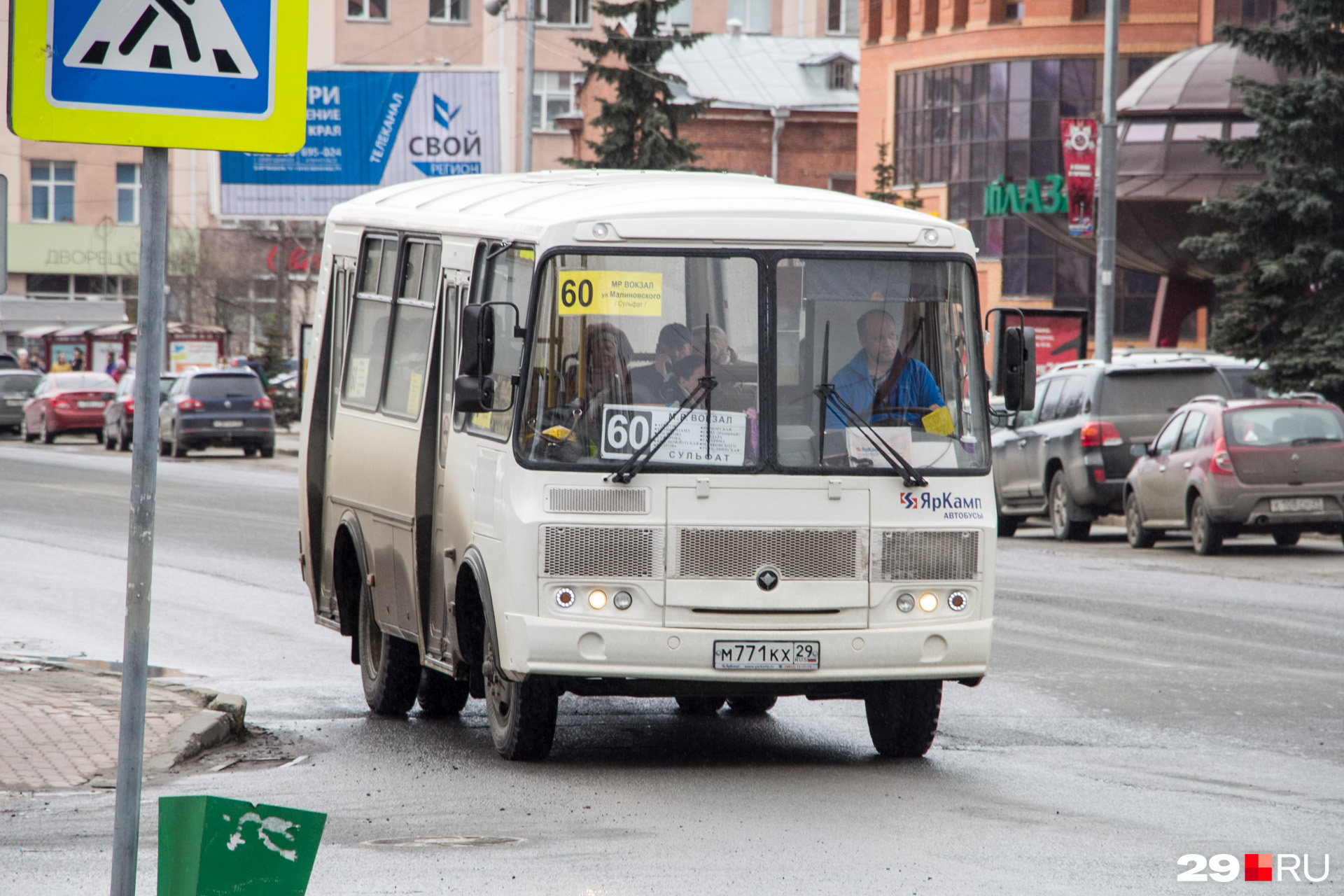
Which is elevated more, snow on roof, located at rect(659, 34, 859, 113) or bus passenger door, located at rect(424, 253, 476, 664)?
snow on roof, located at rect(659, 34, 859, 113)

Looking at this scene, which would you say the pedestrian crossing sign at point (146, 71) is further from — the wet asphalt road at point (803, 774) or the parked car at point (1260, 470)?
the parked car at point (1260, 470)

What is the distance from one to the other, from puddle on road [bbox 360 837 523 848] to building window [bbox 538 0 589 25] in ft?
260

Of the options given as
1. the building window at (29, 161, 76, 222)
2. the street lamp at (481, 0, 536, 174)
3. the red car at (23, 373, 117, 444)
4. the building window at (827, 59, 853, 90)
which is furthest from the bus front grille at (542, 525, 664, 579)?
the building window at (29, 161, 76, 222)

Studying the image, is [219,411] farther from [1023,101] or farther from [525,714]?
[525,714]

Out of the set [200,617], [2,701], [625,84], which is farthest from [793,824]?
[625,84]

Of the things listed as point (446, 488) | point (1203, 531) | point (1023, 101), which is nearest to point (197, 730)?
point (446, 488)

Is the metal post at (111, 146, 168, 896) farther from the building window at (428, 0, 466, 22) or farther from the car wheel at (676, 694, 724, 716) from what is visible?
the building window at (428, 0, 466, 22)

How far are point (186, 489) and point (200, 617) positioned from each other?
15544 millimetres

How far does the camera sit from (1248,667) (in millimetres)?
12773

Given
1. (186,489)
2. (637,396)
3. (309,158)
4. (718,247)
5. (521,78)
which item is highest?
(521,78)

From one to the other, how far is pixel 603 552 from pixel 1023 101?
159ft

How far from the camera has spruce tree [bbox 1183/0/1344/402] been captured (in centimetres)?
2792

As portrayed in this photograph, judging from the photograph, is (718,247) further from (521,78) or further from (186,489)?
(521,78)

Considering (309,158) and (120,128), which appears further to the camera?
(309,158)
